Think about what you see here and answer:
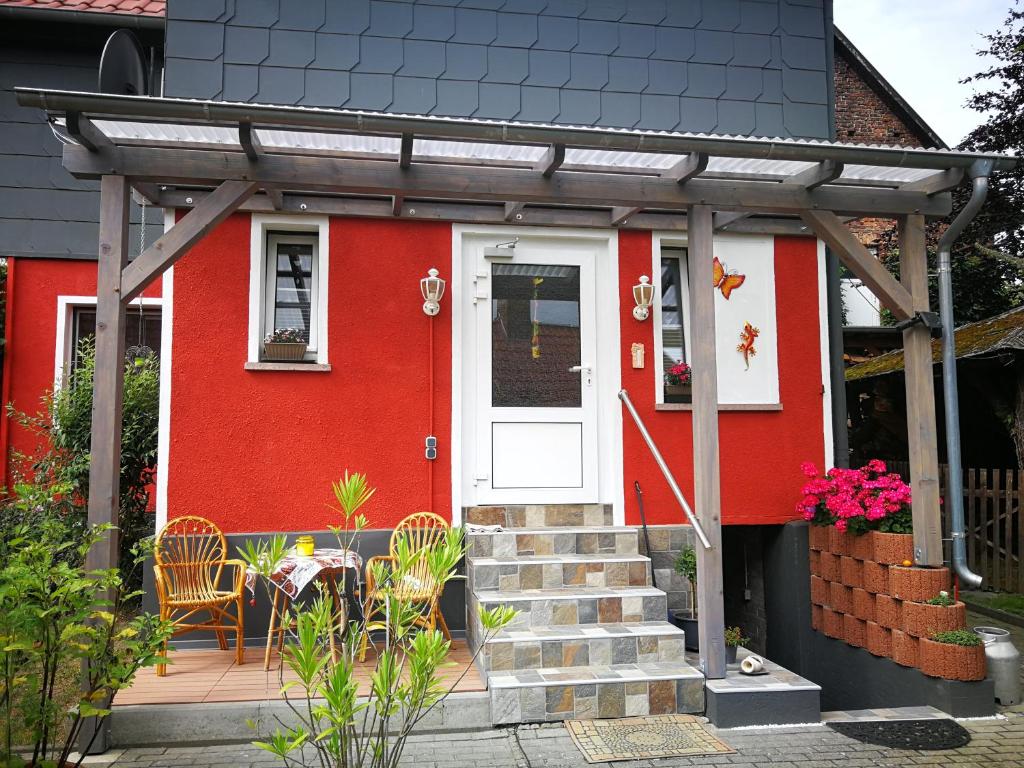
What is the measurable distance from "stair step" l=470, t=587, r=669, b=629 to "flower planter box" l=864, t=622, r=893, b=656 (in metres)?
1.44

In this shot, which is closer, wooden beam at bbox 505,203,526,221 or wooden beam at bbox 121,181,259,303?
wooden beam at bbox 121,181,259,303

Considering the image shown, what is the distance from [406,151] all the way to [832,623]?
4487 millimetres

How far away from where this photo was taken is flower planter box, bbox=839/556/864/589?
5590mm

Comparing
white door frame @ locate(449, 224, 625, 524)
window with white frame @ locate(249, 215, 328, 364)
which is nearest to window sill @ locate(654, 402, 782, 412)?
white door frame @ locate(449, 224, 625, 524)

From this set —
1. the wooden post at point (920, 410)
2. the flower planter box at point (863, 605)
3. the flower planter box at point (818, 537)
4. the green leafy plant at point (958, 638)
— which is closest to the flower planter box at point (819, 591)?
the flower planter box at point (818, 537)

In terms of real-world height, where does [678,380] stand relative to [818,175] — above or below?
below

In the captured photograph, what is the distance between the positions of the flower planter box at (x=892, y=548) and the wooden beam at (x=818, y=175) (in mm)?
2308

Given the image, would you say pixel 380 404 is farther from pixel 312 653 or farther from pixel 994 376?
pixel 994 376

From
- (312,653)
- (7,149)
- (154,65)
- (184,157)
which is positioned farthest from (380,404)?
(154,65)

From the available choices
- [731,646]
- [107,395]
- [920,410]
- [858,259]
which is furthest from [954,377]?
[107,395]

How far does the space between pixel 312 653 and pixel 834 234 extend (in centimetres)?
411

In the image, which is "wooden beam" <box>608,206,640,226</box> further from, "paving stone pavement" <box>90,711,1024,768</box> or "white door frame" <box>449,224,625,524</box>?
"paving stone pavement" <box>90,711,1024,768</box>

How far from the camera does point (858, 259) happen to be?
516 centimetres

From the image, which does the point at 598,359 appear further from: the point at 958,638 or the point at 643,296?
the point at 958,638
